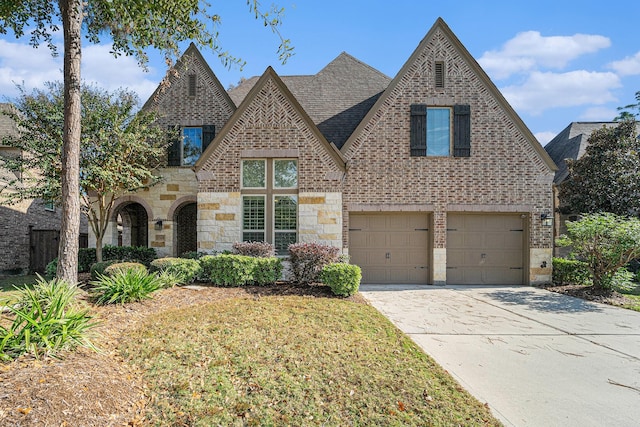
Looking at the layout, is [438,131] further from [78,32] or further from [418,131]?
[78,32]

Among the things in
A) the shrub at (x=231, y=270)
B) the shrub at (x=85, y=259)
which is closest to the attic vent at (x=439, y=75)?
the shrub at (x=231, y=270)

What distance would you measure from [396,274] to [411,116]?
5159 millimetres

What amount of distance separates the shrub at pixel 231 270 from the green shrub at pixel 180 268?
→ 478 mm

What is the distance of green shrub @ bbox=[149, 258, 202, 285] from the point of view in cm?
852

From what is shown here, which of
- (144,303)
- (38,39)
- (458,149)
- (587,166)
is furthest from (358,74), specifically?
(144,303)

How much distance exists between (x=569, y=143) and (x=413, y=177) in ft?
39.6

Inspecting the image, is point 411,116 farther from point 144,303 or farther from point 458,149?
point 144,303

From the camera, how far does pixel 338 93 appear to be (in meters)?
13.7

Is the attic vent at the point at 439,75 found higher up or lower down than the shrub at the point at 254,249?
higher up

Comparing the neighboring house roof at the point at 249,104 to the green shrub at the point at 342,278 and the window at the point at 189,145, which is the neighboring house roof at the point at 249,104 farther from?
the green shrub at the point at 342,278

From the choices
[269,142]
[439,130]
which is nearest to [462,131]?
[439,130]

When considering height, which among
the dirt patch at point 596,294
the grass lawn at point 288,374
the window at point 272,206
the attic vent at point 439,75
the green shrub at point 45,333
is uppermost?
the attic vent at point 439,75

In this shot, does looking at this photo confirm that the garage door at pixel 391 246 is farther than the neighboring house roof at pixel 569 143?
No

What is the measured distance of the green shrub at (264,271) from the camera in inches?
347
